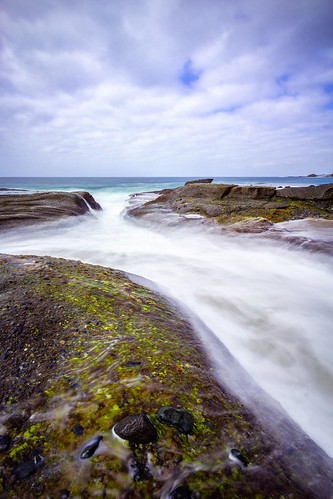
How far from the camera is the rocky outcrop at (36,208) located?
991 cm

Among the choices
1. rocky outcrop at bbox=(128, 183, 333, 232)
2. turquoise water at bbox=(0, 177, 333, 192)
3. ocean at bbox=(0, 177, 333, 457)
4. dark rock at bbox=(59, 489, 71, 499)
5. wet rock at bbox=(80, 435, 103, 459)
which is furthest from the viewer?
turquoise water at bbox=(0, 177, 333, 192)

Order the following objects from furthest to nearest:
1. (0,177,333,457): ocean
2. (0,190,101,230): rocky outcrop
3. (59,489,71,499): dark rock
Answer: (0,190,101,230): rocky outcrop, (0,177,333,457): ocean, (59,489,71,499): dark rock

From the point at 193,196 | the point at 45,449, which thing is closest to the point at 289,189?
the point at 193,196

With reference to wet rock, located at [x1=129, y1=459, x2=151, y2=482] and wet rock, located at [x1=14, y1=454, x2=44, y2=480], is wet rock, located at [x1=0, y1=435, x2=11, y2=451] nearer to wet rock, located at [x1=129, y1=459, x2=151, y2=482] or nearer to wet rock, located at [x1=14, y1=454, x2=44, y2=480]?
wet rock, located at [x1=14, y1=454, x2=44, y2=480]

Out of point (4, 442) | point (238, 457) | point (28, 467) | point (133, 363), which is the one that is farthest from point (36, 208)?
→ point (238, 457)

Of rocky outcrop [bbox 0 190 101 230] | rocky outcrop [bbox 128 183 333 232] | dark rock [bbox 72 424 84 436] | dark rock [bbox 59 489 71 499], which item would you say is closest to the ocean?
rocky outcrop [bbox 0 190 101 230]

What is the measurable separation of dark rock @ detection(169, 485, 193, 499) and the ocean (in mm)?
1352

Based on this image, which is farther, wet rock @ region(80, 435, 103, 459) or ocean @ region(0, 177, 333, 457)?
ocean @ region(0, 177, 333, 457)

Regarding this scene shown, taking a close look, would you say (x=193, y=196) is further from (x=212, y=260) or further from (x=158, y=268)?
(x=158, y=268)

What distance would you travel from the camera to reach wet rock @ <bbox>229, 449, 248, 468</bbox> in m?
1.38

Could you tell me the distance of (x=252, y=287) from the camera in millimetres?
5094

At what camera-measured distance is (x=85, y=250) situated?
7582 mm

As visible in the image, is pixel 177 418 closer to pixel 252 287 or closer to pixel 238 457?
pixel 238 457

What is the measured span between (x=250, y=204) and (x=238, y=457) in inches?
398
